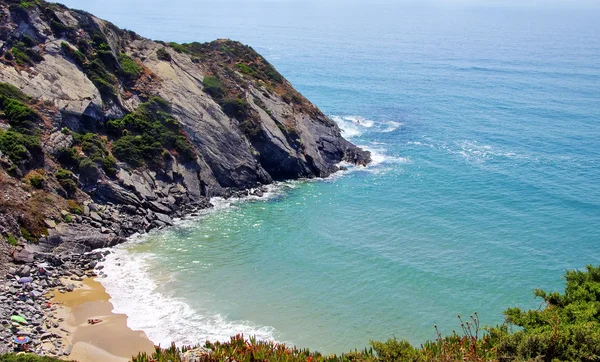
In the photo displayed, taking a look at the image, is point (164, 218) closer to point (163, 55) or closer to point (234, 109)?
point (234, 109)

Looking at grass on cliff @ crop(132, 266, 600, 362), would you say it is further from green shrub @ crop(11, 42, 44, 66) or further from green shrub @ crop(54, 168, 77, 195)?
green shrub @ crop(11, 42, 44, 66)

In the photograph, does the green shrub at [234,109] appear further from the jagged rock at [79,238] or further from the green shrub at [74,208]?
the jagged rock at [79,238]

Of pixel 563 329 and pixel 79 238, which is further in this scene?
pixel 79 238

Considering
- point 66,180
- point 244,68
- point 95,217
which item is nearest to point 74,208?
point 95,217

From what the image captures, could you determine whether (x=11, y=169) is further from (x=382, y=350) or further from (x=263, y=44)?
(x=263, y=44)

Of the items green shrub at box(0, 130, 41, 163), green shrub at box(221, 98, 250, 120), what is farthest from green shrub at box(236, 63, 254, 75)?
green shrub at box(0, 130, 41, 163)

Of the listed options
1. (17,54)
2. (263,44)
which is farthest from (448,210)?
(263,44)
